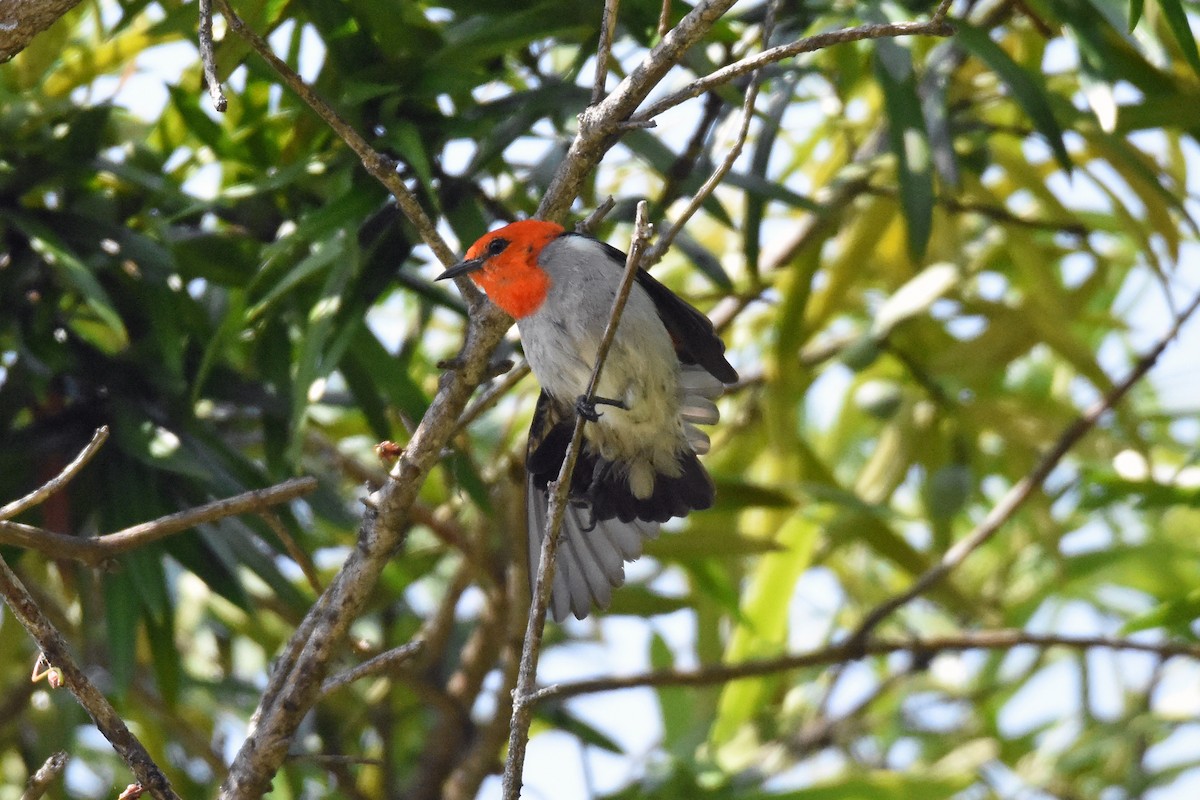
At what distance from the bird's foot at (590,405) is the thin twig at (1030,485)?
104 cm

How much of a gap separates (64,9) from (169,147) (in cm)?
147

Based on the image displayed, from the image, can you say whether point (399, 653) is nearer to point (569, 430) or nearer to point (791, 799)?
point (569, 430)

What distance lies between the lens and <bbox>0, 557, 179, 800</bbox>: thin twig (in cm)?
179

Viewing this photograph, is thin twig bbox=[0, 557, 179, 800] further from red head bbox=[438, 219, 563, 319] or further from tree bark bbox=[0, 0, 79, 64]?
red head bbox=[438, 219, 563, 319]

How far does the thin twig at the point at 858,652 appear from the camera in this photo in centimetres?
328

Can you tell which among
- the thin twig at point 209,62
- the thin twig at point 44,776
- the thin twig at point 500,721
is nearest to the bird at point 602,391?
the thin twig at point 500,721

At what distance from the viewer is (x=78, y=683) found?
1807 millimetres

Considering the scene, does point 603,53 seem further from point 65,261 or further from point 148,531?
point 65,261

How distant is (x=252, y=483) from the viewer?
3.09 m

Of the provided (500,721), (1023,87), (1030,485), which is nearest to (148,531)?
(500,721)

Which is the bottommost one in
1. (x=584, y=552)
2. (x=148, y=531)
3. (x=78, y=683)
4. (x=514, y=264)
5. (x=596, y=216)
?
(x=78, y=683)

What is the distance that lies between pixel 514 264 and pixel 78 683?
4.13ft

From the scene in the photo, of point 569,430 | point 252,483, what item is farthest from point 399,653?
point 252,483

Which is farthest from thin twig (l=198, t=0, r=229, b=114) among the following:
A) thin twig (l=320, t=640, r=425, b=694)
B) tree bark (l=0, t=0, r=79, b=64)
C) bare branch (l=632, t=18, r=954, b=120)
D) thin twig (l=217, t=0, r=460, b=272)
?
thin twig (l=320, t=640, r=425, b=694)
